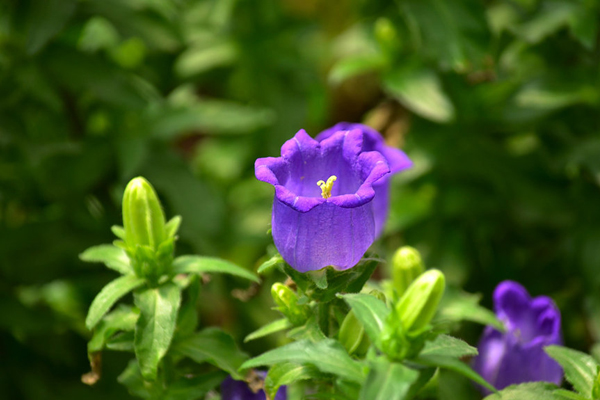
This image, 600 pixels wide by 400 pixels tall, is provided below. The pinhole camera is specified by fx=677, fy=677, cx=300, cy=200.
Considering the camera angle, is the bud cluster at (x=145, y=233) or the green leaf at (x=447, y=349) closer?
the green leaf at (x=447, y=349)

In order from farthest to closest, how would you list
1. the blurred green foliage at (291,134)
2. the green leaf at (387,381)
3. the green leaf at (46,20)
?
the blurred green foliage at (291,134) < the green leaf at (46,20) < the green leaf at (387,381)

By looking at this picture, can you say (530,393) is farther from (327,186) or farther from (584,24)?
(584,24)

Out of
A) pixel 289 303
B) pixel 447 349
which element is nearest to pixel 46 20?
pixel 289 303

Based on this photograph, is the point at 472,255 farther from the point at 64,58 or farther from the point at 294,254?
the point at 64,58

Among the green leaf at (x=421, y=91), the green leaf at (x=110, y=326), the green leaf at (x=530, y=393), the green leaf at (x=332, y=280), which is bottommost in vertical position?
the green leaf at (x=530, y=393)

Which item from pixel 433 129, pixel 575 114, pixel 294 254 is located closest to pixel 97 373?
pixel 294 254

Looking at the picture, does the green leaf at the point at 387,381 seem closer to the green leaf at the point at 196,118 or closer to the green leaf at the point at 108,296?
the green leaf at the point at 108,296

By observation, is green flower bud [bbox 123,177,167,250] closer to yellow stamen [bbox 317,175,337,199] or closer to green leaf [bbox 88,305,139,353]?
green leaf [bbox 88,305,139,353]


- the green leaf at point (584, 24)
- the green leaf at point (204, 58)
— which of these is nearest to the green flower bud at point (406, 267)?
the green leaf at point (584, 24)
